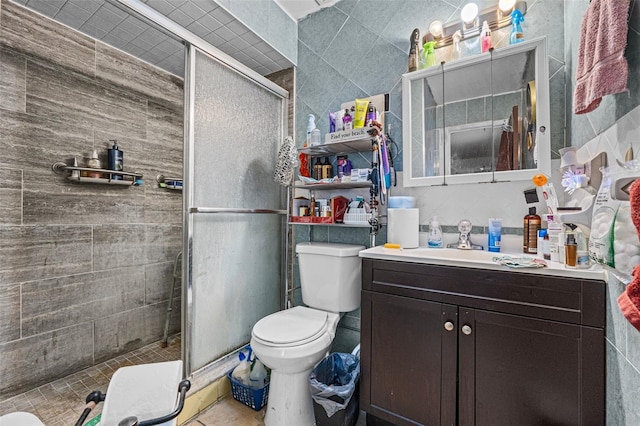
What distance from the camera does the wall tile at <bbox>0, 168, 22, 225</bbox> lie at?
1.58 m

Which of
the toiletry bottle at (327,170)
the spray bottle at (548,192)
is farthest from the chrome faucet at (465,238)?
the toiletry bottle at (327,170)

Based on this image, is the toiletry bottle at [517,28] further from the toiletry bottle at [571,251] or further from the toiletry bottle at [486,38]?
the toiletry bottle at [571,251]

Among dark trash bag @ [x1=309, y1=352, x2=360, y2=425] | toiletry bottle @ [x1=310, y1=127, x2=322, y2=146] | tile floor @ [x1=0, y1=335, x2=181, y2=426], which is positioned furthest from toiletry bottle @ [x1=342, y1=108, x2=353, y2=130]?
tile floor @ [x1=0, y1=335, x2=181, y2=426]

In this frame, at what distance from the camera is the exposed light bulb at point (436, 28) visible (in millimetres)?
1640

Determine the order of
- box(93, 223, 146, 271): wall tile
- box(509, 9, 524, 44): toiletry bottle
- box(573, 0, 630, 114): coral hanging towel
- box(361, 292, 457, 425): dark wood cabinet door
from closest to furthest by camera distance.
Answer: box(573, 0, 630, 114): coral hanging towel
box(361, 292, 457, 425): dark wood cabinet door
box(509, 9, 524, 44): toiletry bottle
box(93, 223, 146, 271): wall tile

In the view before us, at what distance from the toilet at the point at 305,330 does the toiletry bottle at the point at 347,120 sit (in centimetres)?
76

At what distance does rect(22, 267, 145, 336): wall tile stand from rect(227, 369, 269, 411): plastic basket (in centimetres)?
114

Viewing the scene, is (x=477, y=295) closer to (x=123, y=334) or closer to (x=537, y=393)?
(x=537, y=393)

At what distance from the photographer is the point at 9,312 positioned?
63.0 inches

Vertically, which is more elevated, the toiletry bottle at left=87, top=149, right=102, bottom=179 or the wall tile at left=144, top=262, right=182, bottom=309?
the toiletry bottle at left=87, top=149, right=102, bottom=179

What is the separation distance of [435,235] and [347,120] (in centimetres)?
89

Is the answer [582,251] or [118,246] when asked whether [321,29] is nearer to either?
[582,251]

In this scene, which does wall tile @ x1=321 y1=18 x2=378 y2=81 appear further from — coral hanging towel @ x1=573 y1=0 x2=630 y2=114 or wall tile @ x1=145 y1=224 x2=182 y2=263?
wall tile @ x1=145 y1=224 x2=182 y2=263

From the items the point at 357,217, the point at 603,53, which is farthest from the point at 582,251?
the point at 357,217
